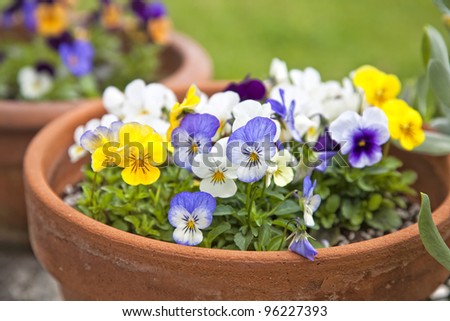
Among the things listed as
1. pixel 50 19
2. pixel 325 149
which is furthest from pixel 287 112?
pixel 50 19

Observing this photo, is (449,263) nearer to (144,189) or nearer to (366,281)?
(366,281)

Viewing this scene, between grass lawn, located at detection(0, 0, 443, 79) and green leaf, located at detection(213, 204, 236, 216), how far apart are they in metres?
1.58

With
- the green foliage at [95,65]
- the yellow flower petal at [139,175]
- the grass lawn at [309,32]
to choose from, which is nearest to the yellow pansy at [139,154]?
the yellow flower petal at [139,175]

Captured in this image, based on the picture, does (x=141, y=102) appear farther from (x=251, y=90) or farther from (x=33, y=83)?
(x=33, y=83)

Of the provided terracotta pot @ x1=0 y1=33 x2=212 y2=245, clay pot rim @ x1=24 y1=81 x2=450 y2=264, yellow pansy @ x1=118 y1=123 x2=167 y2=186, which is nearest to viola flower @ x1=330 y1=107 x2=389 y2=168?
clay pot rim @ x1=24 y1=81 x2=450 y2=264

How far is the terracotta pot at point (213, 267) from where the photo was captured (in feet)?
3.36

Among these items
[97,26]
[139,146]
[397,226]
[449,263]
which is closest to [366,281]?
[449,263]

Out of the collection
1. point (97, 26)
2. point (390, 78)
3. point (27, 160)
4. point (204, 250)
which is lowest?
point (97, 26)

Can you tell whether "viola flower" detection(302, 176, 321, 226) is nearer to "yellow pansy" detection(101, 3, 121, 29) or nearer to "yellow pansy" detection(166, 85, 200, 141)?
"yellow pansy" detection(166, 85, 200, 141)

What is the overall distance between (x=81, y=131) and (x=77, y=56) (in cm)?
71

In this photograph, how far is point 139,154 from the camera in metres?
1.07

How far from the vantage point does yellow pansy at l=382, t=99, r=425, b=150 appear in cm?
120
